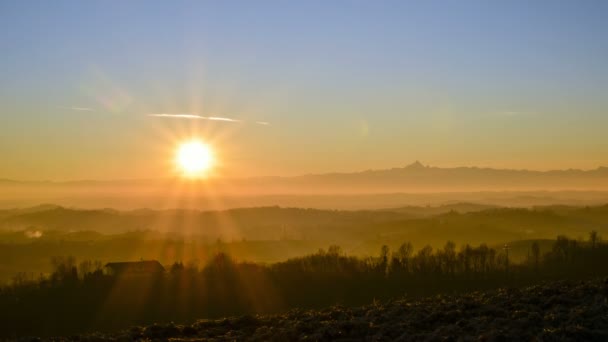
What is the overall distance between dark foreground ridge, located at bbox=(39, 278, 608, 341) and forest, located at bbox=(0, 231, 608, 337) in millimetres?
59674

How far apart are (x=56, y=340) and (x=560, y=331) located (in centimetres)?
1932

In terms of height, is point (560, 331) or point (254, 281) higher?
point (560, 331)

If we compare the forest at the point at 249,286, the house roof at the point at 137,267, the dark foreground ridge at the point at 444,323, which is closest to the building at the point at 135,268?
the house roof at the point at 137,267

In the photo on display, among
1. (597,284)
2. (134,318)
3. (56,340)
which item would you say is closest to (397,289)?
(134,318)

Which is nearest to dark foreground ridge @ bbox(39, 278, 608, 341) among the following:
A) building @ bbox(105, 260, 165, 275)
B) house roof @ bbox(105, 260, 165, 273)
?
building @ bbox(105, 260, 165, 275)

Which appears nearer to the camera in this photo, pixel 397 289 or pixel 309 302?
pixel 309 302

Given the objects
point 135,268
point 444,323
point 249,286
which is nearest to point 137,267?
point 135,268

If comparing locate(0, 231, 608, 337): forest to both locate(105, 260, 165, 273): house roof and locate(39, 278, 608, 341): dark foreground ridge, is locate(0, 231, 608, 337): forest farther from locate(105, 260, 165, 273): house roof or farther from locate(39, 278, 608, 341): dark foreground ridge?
locate(39, 278, 608, 341): dark foreground ridge

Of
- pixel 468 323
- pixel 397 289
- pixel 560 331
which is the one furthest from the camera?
pixel 397 289

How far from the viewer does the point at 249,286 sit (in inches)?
4675

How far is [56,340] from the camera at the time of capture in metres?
23.1

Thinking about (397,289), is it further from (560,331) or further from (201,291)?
(560,331)

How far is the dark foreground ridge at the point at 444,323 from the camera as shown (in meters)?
18.1

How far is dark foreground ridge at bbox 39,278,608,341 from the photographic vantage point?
1812cm
